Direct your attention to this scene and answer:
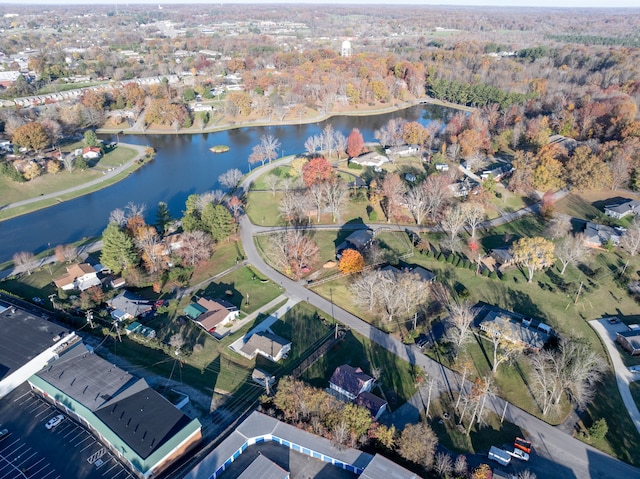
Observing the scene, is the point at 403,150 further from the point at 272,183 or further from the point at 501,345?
the point at 501,345

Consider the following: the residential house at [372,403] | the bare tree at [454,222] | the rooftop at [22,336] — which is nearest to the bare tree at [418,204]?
the bare tree at [454,222]

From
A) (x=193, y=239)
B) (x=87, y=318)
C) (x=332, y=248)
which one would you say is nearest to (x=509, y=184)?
(x=332, y=248)

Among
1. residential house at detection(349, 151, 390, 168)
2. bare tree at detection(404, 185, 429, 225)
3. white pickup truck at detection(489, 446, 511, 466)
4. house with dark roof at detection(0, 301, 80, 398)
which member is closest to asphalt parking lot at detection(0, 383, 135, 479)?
house with dark roof at detection(0, 301, 80, 398)

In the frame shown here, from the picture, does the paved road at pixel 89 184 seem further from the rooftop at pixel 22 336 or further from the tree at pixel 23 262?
the rooftop at pixel 22 336

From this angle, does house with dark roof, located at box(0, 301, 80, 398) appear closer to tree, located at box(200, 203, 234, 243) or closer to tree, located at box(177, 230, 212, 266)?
tree, located at box(177, 230, 212, 266)

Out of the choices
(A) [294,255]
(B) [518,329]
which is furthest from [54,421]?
(B) [518,329]
